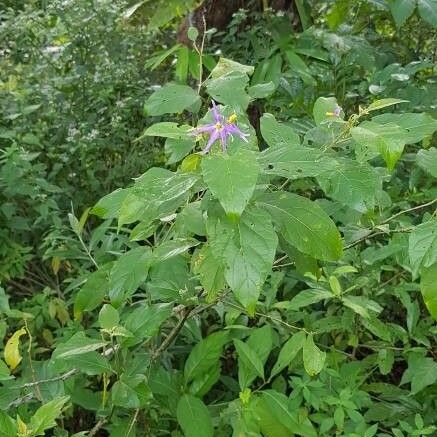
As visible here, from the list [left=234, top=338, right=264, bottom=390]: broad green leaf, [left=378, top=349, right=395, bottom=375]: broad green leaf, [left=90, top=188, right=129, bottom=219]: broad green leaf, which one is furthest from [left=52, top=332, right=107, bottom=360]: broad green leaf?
[left=378, top=349, right=395, bottom=375]: broad green leaf

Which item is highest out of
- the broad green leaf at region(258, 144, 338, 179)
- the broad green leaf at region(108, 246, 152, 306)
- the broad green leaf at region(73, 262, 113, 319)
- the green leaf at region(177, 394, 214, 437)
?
the broad green leaf at region(258, 144, 338, 179)

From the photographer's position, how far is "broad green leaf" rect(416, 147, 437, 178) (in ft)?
3.72

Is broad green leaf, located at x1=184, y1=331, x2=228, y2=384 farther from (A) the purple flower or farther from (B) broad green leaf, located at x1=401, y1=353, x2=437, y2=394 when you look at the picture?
(A) the purple flower

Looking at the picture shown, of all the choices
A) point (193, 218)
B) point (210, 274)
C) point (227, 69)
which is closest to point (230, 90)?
point (227, 69)

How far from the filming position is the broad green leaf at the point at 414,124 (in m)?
1.08

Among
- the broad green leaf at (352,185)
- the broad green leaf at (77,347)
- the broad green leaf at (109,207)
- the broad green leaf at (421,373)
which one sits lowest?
the broad green leaf at (421,373)

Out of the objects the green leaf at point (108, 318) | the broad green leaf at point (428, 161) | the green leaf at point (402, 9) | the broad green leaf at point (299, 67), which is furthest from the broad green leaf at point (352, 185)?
the broad green leaf at point (299, 67)

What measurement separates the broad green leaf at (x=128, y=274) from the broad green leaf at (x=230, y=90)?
336mm

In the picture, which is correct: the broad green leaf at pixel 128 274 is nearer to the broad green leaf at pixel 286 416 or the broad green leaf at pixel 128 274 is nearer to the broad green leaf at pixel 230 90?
the broad green leaf at pixel 230 90

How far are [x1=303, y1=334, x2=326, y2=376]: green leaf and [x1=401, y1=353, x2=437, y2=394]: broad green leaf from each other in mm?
343

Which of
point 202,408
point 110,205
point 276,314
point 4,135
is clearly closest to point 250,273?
point 110,205

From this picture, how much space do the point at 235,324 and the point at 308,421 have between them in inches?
15.0

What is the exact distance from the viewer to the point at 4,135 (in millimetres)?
2439

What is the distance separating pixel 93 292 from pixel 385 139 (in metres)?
0.83
